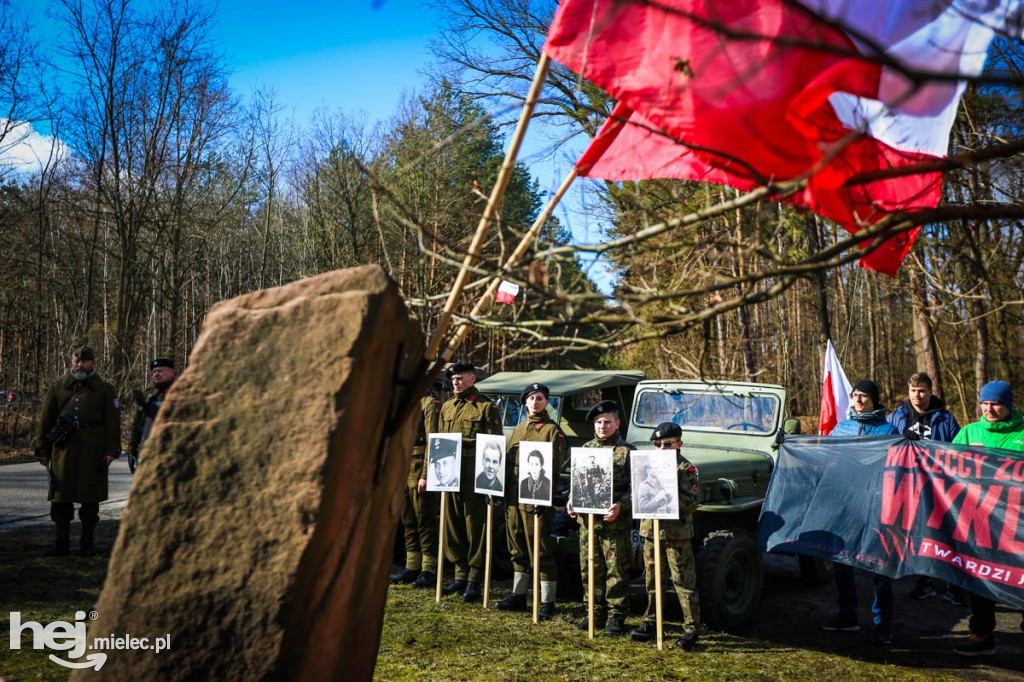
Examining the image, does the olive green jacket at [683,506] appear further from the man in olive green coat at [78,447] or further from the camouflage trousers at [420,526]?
the man in olive green coat at [78,447]

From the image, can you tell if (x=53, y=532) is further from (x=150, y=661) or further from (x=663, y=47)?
(x=663, y=47)

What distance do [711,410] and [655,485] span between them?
238 cm

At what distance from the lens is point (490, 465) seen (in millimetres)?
6684

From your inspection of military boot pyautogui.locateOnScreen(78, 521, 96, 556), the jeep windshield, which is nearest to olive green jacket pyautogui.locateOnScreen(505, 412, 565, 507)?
the jeep windshield

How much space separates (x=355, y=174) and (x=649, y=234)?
20.1 meters

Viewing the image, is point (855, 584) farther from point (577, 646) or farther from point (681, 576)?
point (577, 646)

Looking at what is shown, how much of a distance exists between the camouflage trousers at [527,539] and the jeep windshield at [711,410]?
1.86 metres

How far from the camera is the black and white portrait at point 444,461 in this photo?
691cm

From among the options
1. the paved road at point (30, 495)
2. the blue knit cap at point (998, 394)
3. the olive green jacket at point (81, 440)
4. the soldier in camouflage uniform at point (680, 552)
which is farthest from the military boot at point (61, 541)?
the blue knit cap at point (998, 394)

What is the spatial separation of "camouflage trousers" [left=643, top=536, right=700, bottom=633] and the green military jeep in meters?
0.30

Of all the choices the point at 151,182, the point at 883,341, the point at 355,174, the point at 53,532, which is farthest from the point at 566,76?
the point at 883,341

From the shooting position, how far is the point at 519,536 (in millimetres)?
6656

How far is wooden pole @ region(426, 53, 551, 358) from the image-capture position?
2754 mm

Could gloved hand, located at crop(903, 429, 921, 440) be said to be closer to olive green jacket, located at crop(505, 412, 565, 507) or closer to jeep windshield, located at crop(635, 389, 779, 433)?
jeep windshield, located at crop(635, 389, 779, 433)
